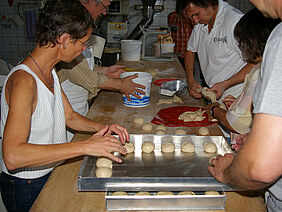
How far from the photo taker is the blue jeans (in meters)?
1.39

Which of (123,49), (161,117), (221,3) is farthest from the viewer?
→ (123,49)

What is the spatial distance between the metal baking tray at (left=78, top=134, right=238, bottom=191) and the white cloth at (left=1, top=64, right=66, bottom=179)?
25cm

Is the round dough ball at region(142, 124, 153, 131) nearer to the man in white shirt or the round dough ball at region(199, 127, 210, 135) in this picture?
the round dough ball at region(199, 127, 210, 135)

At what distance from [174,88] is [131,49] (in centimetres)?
158

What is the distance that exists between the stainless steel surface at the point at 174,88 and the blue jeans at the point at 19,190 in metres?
1.35

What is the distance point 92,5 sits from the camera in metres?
2.09

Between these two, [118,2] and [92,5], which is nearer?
[92,5]

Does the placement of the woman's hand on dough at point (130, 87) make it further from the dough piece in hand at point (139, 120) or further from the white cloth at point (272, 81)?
the white cloth at point (272, 81)

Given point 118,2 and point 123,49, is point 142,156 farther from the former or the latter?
point 118,2

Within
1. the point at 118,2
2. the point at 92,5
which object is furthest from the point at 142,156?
the point at 118,2

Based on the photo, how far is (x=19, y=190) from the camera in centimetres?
140

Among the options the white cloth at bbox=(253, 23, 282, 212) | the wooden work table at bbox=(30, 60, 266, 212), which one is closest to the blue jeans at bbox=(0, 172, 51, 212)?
the wooden work table at bbox=(30, 60, 266, 212)

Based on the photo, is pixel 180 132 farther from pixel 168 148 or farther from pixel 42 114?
pixel 42 114

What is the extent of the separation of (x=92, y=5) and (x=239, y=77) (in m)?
1.29
